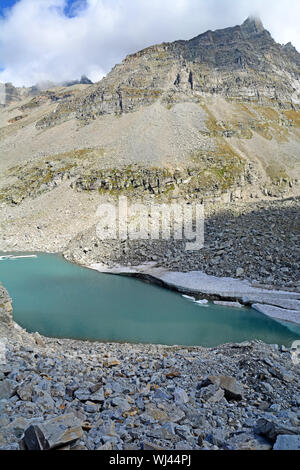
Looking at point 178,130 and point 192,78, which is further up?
point 192,78

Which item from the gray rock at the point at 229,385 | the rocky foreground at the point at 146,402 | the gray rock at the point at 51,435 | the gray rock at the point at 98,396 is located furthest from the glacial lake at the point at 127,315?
the gray rock at the point at 51,435

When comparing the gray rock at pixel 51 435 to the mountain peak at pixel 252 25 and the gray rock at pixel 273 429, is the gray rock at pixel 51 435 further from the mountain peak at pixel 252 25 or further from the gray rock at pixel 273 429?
the mountain peak at pixel 252 25

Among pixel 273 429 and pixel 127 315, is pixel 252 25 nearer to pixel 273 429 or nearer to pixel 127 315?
pixel 127 315

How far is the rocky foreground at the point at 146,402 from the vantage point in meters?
6.25

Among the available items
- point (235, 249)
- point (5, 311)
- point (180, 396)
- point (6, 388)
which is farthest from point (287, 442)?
point (235, 249)

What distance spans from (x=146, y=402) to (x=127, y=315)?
1452 cm

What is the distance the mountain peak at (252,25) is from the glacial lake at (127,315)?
181 meters

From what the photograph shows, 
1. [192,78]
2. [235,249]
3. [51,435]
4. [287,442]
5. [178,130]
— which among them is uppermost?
[192,78]

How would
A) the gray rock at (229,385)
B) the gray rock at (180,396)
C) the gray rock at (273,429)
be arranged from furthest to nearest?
1. the gray rock at (229,385)
2. the gray rock at (180,396)
3. the gray rock at (273,429)

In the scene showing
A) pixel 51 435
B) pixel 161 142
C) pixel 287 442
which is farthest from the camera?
pixel 161 142

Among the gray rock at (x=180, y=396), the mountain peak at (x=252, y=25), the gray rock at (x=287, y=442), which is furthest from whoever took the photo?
the mountain peak at (x=252, y=25)

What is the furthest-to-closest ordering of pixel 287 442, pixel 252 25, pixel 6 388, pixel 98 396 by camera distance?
pixel 252 25 → pixel 98 396 → pixel 6 388 → pixel 287 442

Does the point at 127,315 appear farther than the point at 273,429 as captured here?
Yes

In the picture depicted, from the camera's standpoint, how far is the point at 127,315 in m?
22.7
